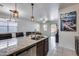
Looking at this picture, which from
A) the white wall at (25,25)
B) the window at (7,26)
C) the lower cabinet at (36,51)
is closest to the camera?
the lower cabinet at (36,51)

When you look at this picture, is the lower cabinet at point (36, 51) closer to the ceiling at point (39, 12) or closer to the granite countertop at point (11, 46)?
the granite countertop at point (11, 46)

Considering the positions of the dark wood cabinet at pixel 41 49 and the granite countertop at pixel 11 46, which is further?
the dark wood cabinet at pixel 41 49

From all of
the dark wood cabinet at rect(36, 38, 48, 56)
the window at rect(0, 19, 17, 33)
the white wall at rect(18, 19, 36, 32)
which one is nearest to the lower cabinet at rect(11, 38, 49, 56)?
the dark wood cabinet at rect(36, 38, 48, 56)

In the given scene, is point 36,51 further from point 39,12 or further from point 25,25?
point 39,12

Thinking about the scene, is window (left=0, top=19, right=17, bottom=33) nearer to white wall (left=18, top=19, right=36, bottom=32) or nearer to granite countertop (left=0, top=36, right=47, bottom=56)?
white wall (left=18, top=19, right=36, bottom=32)

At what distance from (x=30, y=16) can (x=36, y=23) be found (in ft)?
0.88

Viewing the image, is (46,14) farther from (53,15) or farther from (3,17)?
(3,17)

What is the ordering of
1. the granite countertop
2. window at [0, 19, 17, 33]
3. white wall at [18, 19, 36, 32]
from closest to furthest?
1. the granite countertop
2. window at [0, 19, 17, 33]
3. white wall at [18, 19, 36, 32]

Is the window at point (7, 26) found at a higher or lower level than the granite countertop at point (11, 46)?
higher

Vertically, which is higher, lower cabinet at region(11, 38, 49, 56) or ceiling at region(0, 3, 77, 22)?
ceiling at region(0, 3, 77, 22)

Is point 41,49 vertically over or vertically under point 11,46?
under

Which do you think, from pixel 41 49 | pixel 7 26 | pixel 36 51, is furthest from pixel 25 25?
pixel 41 49

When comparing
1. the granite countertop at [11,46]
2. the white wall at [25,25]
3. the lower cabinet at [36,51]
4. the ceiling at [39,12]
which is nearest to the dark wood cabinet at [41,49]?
the lower cabinet at [36,51]

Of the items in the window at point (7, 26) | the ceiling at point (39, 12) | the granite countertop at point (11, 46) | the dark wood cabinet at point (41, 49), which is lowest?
the dark wood cabinet at point (41, 49)
